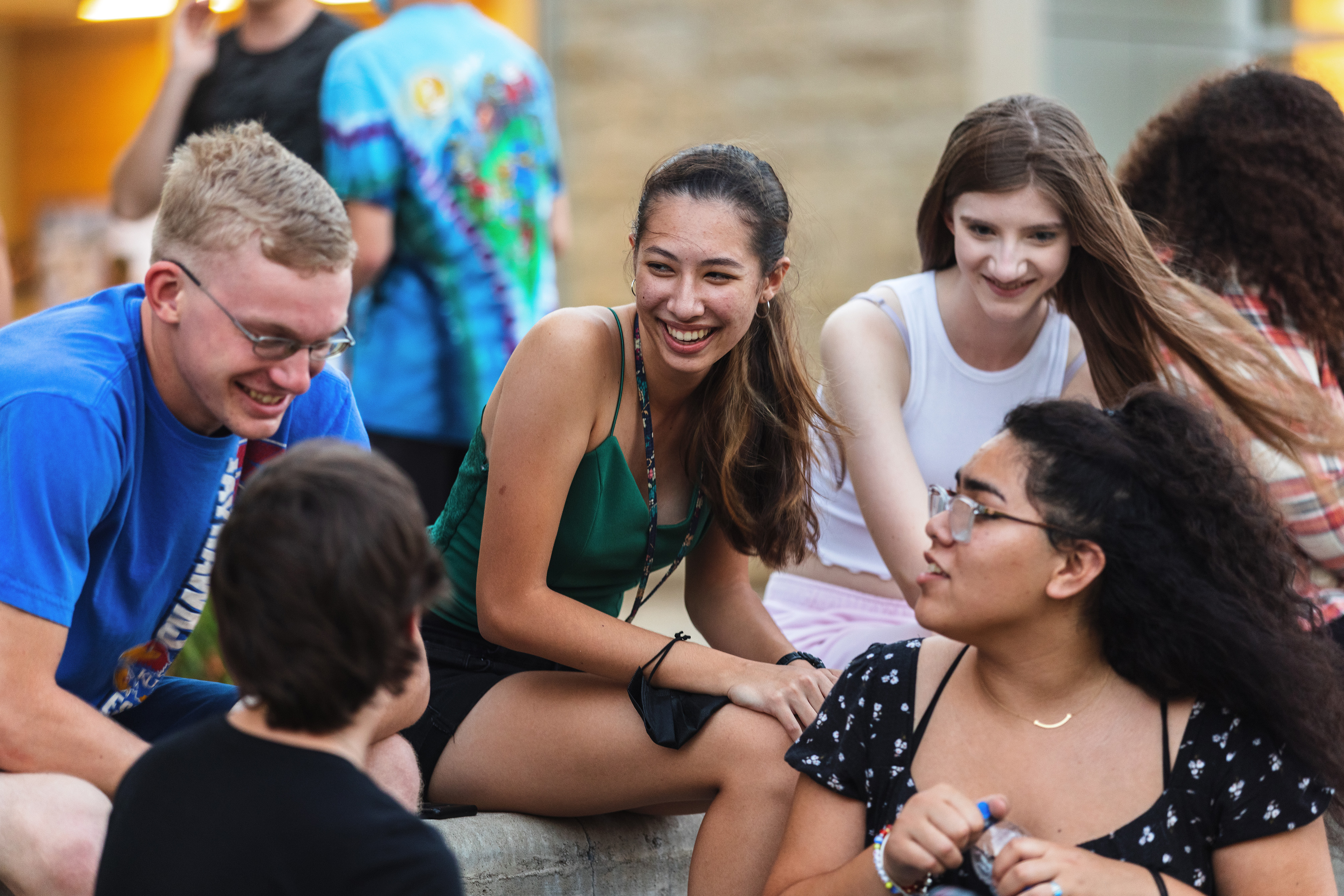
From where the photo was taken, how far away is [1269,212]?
3.46 metres

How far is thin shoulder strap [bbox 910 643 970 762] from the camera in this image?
7.73ft

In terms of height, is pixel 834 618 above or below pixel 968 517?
below

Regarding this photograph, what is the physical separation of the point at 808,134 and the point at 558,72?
45.3 inches

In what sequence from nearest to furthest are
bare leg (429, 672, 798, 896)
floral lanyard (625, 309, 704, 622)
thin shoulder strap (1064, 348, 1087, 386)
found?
bare leg (429, 672, 798, 896), floral lanyard (625, 309, 704, 622), thin shoulder strap (1064, 348, 1087, 386)

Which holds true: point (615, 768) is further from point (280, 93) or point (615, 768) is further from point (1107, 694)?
point (280, 93)

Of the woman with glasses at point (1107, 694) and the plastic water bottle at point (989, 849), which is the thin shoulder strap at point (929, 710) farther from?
the plastic water bottle at point (989, 849)

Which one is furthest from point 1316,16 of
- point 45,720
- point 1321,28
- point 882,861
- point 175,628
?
point 45,720

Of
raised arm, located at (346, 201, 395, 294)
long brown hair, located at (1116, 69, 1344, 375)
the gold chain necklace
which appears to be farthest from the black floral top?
raised arm, located at (346, 201, 395, 294)

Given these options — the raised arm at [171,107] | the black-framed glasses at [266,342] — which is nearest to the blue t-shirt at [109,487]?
the black-framed glasses at [266,342]

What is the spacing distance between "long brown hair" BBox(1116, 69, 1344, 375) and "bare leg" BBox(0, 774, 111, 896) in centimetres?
253

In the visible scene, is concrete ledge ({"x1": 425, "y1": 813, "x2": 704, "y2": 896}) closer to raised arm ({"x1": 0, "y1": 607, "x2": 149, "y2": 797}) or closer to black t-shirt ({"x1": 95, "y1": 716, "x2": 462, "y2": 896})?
raised arm ({"x1": 0, "y1": 607, "x2": 149, "y2": 797})

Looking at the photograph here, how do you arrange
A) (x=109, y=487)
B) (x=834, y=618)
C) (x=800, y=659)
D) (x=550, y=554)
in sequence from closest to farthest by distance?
(x=109, y=487) < (x=550, y=554) < (x=800, y=659) < (x=834, y=618)

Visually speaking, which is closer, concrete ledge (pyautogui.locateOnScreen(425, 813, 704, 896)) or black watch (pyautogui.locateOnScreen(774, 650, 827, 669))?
concrete ledge (pyautogui.locateOnScreen(425, 813, 704, 896))

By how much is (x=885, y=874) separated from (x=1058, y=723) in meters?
0.37
